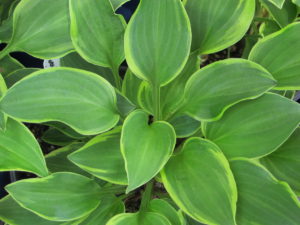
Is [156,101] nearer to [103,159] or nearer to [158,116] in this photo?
[158,116]

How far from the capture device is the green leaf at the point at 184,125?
631mm

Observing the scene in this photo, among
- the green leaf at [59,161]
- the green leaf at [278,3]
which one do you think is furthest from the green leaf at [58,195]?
the green leaf at [278,3]

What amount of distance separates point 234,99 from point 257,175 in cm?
12

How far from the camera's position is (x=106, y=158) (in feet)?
1.82

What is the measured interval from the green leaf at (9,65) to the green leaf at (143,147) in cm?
33

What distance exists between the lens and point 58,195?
550mm

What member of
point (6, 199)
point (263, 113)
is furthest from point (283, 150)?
point (6, 199)

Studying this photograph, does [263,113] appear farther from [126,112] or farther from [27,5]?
[27,5]

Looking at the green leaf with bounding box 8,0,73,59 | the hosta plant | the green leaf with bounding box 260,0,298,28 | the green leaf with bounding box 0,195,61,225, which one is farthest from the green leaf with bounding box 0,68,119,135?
the green leaf with bounding box 260,0,298,28

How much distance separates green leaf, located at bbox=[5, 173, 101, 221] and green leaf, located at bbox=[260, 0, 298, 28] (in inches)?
18.8

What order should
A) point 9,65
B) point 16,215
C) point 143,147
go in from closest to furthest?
1. point 143,147
2. point 16,215
3. point 9,65

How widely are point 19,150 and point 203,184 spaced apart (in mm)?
279

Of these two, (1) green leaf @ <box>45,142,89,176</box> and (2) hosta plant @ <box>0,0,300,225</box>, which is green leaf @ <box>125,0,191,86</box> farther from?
(1) green leaf @ <box>45,142,89,176</box>

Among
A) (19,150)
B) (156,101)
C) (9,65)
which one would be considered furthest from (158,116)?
(9,65)
